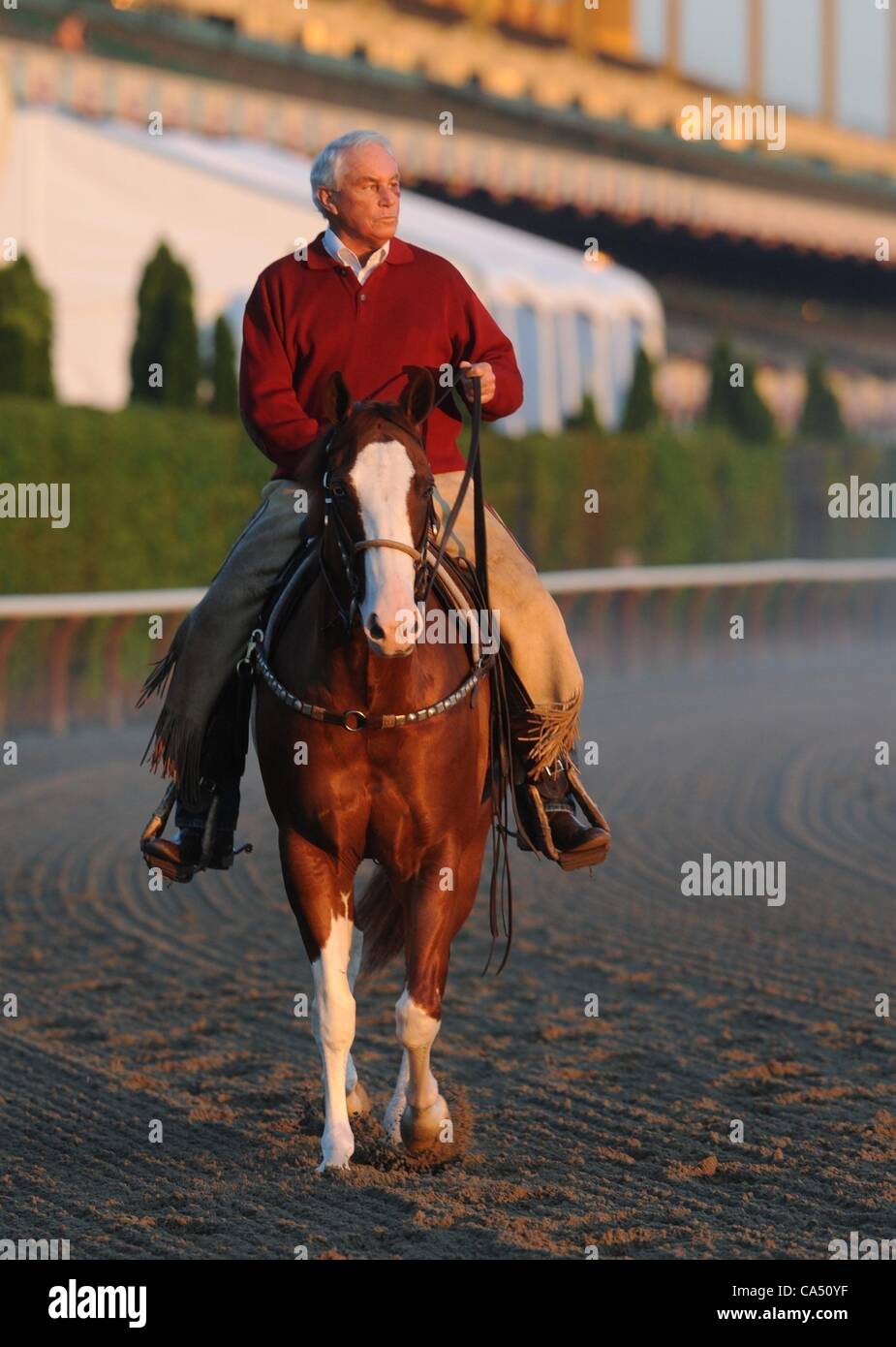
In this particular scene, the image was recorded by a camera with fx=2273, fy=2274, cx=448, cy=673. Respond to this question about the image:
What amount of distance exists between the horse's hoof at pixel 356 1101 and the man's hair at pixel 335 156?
217 cm

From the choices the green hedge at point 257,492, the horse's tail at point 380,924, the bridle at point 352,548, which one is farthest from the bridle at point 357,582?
the green hedge at point 257,492

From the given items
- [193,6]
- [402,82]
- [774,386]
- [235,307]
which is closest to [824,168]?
[774,386]

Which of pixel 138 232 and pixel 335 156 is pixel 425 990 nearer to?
pixel 335 156

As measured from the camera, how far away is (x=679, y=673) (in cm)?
2028

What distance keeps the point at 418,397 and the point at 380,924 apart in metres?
1.59

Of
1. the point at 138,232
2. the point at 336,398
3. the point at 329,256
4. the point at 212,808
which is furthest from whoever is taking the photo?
the point at 138,232

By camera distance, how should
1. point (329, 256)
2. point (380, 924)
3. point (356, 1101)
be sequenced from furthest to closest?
1. point (380, 924)
2. point (356, 1101)
3. point (329, 256)

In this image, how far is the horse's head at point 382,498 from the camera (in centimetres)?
474

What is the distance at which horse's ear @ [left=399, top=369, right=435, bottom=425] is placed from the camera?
16.5ft

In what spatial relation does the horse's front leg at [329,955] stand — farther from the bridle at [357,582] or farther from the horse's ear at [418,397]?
the horse's ear at [418,397]

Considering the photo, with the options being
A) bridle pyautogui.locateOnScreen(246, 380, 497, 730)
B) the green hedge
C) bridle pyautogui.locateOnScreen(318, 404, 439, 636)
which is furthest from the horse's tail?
the green hedge

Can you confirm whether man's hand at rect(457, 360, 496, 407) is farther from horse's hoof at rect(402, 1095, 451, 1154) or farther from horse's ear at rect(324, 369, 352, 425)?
horse's hoof at rect(402, 1095, 451, 1154)

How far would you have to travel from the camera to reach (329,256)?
5.46 meters

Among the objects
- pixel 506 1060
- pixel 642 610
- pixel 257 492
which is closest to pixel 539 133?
pixel 642 610
